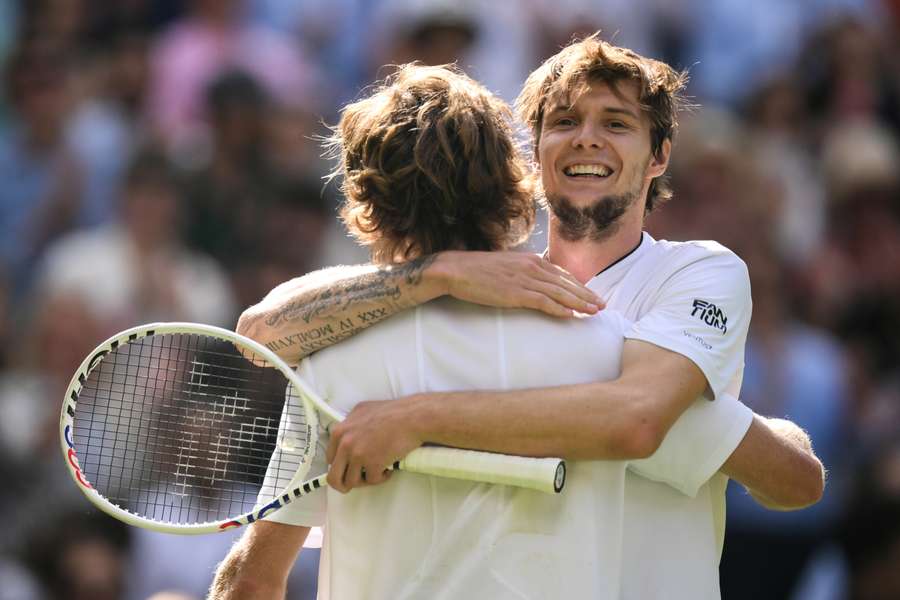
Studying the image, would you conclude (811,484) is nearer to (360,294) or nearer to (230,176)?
(360,294)

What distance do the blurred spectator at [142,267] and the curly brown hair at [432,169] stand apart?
14.2ft

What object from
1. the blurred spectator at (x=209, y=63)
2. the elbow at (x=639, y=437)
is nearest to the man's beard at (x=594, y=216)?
Answer: the elbow at (x=639, y=437)

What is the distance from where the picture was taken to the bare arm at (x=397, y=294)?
3.48 meters

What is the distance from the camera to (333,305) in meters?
3.67

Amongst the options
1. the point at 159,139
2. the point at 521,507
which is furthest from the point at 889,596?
the point at 159,139

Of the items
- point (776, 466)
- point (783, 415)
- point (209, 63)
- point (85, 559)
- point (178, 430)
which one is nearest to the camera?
point (776, 466)

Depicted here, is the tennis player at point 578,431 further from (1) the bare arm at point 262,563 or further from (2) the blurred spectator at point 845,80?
(2) the blurred spectator at point 845,80

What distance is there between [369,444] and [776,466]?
3.34 ft

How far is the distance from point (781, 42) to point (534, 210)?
626 centimetres

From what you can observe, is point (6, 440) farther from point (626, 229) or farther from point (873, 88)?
point (873, 88)

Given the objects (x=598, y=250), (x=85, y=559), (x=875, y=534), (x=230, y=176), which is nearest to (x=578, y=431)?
(x=598, y=250)

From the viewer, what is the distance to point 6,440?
7.46 m

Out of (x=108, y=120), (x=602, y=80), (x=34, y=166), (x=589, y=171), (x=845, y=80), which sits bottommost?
(x=589, y=171)

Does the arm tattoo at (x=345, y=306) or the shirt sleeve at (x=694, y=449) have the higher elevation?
the arm tattoo at (x=345, y=306)
